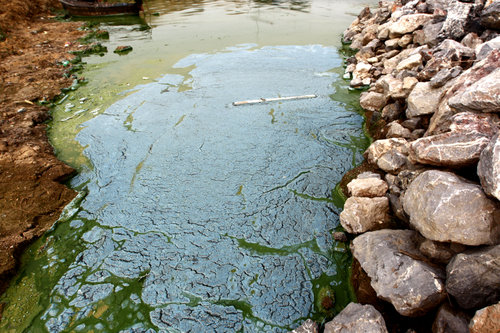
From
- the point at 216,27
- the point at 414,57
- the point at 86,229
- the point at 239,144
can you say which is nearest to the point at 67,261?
the point at 86,229

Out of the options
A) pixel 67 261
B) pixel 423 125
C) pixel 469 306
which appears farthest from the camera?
pixel 423 125

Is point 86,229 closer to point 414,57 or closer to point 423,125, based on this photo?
point 423,125

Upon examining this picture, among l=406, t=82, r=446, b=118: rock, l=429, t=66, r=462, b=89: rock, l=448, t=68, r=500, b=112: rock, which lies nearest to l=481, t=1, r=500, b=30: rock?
l=429, t=66, r=462, b=89: rock

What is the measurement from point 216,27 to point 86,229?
12.3m

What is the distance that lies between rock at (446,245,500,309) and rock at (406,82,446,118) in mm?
2688

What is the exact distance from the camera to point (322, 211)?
148 inches

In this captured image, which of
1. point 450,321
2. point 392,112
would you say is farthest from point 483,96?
point 392,112

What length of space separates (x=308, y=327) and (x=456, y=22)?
671 cm

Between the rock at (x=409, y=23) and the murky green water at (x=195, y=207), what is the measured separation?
186cm

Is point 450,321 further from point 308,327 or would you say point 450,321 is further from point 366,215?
point 366,215

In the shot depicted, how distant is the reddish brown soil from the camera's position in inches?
142

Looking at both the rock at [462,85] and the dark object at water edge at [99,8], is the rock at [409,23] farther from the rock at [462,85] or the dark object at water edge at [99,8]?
the dark object at water edge at [99,8]

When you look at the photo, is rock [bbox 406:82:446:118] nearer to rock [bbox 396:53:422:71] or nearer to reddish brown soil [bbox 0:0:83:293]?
rock [bbox 396:53:422:71]

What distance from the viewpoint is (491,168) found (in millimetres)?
2152
